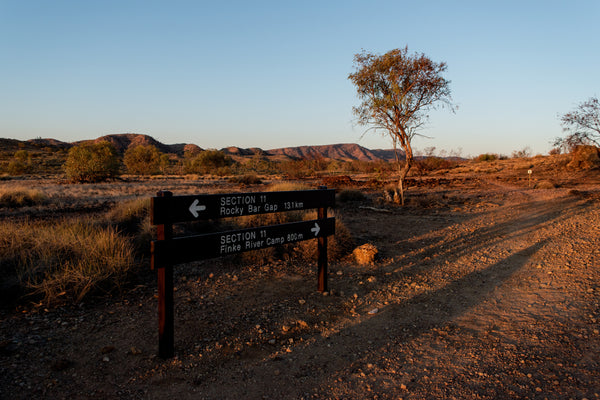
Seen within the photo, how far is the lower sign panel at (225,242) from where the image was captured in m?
3.42

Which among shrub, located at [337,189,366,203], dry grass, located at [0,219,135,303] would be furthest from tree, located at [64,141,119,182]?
dry grass, located at [0,219,135,303]

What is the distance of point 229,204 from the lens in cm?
395

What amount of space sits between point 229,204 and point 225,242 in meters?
0.44

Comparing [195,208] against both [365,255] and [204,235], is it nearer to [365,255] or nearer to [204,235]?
[204,235]

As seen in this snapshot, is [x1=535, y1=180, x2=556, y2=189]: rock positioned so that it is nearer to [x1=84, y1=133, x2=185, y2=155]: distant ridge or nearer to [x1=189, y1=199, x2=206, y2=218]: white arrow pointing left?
[x1=189, y1=199, x2=206, y2=218]: white arrow pointing left

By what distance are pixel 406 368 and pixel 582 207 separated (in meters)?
13.2

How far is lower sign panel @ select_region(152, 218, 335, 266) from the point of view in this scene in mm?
3422

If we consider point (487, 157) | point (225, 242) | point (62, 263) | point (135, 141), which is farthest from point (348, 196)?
point (135, 141)

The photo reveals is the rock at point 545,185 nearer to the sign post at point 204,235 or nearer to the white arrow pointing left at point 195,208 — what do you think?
the sign post at point 204,235

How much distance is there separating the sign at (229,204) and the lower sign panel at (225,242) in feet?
0.73

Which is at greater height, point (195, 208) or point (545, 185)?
point (195, 208)

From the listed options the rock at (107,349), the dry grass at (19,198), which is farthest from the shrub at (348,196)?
the rock at (107,349)

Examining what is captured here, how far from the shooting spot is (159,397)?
9.27 ft

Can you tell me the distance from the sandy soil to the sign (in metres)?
1.38
